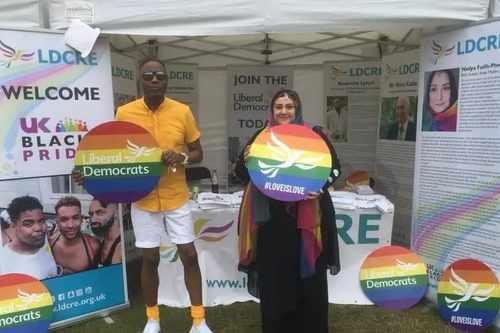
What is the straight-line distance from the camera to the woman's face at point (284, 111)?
90.0 inches

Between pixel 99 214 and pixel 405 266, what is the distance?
2.13 m

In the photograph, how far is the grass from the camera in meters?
2.87

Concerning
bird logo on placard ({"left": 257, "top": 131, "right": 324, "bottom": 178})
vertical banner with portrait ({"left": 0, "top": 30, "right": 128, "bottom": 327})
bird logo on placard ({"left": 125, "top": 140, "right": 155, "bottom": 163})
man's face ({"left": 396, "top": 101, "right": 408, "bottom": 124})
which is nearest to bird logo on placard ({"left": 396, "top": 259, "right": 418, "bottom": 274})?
bird logo on placard ({"left": 257, "top": 131, "right": 324, "bottom": 178})

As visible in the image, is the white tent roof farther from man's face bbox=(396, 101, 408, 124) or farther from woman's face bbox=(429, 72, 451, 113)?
man's face bbox=(396, 101, 408, 124)

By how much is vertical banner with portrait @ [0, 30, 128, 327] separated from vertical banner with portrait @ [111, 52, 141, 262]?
990 mm

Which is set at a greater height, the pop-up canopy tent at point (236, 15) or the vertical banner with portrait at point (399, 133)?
the pop-up canopy tent at point (236, 15)

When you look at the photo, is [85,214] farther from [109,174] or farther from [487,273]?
[487,273]

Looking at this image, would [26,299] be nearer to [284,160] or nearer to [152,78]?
[152,78]

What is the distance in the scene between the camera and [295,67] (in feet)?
16.1

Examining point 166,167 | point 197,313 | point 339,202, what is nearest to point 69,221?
point 166,167

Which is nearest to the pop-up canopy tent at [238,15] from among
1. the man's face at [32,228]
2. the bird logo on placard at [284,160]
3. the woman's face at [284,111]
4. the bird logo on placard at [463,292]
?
the woman's face at [284,111]

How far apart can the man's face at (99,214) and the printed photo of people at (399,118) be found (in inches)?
106

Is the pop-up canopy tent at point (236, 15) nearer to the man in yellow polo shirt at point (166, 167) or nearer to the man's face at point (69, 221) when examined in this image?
the man in yellow polo shirt at point (166, 167)

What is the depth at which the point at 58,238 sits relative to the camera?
9.29 ft
